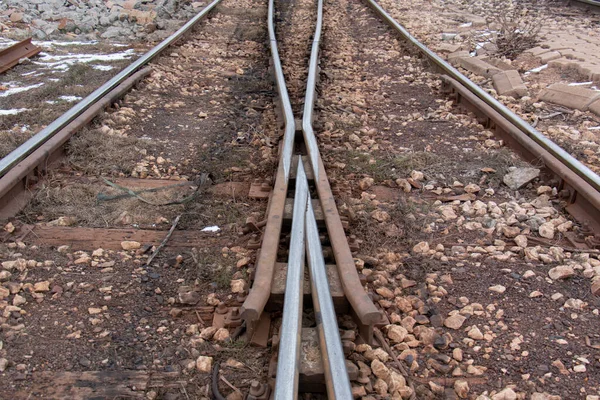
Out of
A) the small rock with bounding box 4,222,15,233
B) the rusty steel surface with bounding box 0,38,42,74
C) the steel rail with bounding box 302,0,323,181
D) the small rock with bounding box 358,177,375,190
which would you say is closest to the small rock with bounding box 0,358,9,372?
the small rock with bounding box 4,222,15,233

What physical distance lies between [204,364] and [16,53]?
657 cm

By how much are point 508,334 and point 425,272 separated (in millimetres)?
602

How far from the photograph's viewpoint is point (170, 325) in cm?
265

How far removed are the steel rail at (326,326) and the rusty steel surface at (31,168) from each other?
77.4 inches

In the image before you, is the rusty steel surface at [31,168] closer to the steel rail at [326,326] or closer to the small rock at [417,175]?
the steel rail at [326,326]

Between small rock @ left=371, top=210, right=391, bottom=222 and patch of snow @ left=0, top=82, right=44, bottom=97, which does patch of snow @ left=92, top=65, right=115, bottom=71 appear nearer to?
patch of snow @ left=0, top=82, right=44, bottom=97

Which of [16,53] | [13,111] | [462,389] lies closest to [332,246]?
[462,389]

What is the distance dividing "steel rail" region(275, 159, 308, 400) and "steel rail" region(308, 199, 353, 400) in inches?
2.1

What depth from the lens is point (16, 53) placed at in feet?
24.2

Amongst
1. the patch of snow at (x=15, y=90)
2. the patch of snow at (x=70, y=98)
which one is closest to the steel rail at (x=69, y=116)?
the patch of snow at (x=70, y=98)

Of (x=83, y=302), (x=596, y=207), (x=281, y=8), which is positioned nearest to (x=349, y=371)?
(x=83, y=302)

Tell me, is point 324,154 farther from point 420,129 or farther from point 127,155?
point 127,155

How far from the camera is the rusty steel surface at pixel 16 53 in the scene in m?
7.01

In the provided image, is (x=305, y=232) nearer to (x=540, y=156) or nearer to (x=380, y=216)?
(x=380, y=216)
